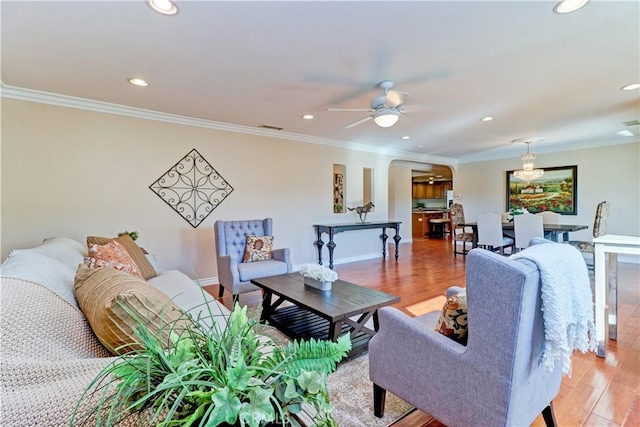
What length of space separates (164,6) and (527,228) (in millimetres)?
5653

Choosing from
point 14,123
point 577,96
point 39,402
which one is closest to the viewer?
point 39,402

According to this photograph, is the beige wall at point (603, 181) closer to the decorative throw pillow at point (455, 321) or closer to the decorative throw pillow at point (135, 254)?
the decorative throw pillow at point (455, 321)

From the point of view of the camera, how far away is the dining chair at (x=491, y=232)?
5.46 m

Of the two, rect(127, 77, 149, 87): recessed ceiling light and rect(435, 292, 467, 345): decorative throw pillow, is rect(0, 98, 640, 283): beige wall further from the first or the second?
rect(435, 292, 467, 345): decorative throw pillow

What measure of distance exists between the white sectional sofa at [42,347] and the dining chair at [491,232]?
5746 mm

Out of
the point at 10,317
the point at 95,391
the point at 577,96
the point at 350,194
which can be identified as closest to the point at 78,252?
the point at 10,317

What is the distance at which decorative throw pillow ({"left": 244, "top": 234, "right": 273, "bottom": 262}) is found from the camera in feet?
12.4

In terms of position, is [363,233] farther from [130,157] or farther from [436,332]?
[436,332]

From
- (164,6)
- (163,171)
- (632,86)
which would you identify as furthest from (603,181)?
(163,171)

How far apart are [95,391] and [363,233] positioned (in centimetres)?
585

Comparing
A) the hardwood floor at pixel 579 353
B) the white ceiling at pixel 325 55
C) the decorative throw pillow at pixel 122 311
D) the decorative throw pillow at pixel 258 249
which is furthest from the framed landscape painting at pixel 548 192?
the decorative throw pillow at pixel 122 311

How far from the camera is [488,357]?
Result: 115 cm

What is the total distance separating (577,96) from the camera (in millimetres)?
3473

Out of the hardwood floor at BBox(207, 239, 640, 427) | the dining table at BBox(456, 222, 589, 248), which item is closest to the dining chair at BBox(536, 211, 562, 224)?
the dining table at BBox(456, 222, 589, 248)
